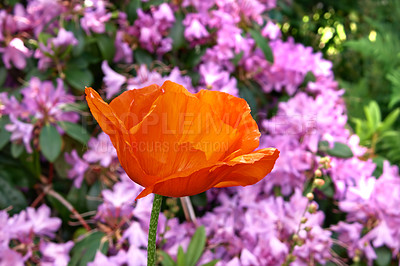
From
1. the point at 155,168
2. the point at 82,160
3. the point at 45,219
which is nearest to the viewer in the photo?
the point at 155,168

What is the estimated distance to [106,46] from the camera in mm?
1097

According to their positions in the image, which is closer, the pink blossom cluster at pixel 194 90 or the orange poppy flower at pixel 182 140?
the orange poppy flower at pixel 182 140

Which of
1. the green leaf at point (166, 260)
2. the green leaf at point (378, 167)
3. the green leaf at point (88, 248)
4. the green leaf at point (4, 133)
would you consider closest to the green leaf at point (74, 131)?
the green leaf at point (4, 133)

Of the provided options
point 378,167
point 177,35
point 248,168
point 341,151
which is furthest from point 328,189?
point 248,168

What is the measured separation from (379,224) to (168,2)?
82cm

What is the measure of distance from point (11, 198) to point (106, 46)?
0.47 metres

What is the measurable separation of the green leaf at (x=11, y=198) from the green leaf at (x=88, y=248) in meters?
0.21

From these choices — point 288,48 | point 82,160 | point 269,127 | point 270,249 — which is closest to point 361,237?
point 270,249

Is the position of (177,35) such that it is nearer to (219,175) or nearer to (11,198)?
(11,198)

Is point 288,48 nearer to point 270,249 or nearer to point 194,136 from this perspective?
point 270,249

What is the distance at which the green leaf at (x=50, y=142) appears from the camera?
95 centimetres

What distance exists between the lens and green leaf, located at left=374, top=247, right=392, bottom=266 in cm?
97

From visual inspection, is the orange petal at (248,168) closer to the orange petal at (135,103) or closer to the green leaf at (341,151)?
the orange petal at (135,103)

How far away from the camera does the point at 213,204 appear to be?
1.21 metres
